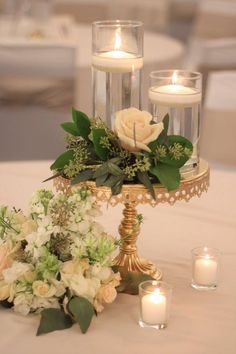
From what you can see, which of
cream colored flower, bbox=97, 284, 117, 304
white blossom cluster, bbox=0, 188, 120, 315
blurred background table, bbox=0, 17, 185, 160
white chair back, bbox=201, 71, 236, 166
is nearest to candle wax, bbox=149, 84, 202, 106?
white blossom cluster, bbox=0, 188, 120, 315

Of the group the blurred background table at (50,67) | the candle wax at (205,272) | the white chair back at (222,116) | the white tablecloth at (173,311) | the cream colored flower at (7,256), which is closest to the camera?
the white tablecloth at (173,311)

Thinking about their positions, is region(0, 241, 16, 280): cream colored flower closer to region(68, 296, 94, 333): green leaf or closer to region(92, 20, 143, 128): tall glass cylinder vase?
region(68, 296, 94, 333): green leaf

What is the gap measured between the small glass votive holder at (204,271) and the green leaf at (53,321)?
0.28 metres

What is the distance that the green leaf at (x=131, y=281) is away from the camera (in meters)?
1.44

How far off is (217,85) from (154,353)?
185 cm

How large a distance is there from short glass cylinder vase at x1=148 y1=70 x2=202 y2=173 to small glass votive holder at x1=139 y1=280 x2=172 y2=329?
9.0 inches

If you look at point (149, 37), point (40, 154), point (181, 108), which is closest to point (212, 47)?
point (149, 37)

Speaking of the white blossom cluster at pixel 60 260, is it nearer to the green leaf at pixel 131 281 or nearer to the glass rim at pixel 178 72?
the green leaf at pixel 131 281

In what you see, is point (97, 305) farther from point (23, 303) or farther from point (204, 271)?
point (204, 271)

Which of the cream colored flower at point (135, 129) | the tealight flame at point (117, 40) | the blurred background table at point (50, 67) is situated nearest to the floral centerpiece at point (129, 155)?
the cream colored flower at point (135, 129)

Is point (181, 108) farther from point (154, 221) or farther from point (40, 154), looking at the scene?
point (40, 154)

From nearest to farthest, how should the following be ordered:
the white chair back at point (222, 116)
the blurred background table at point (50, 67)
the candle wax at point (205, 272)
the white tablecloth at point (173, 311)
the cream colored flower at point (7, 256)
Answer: the white tablecloth at point (173, 311) < the cream colored flower at point (7, 256) < the candle wax at point (205, 272) < the white chair back at point (222, 116) < the blurred background table at point (50, 67)

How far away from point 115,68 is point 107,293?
0.42 metres

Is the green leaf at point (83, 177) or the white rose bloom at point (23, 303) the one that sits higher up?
the green leaf at point (83, 177)
